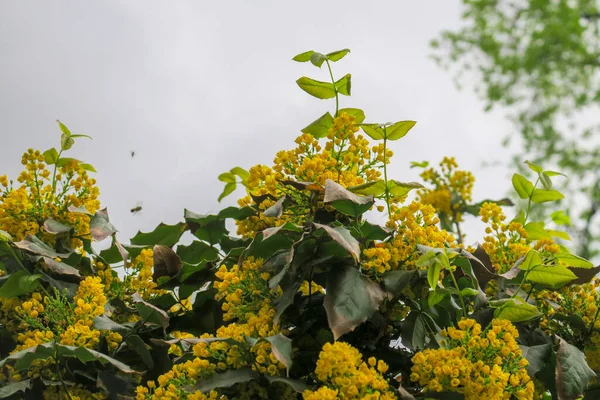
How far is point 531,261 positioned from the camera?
4.76ft

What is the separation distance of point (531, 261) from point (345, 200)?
1.46ft

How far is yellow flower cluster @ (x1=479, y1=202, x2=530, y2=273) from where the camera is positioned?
1.65 meters

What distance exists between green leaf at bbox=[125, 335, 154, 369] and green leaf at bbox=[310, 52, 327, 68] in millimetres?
801

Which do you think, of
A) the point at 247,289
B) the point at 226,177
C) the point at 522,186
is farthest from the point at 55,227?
the point at 522,186

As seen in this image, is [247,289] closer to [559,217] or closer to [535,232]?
[535,232]

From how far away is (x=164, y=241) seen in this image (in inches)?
80.0

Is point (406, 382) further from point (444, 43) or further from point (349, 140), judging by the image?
point (444, 43)

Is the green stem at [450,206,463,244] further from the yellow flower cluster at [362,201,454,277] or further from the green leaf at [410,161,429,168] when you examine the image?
the yellow flower cluster at [362,201,454,277]

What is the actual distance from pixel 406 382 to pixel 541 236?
620 millimetres

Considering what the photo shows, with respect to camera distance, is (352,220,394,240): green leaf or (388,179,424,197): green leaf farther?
(388,179,424,197): green leaf

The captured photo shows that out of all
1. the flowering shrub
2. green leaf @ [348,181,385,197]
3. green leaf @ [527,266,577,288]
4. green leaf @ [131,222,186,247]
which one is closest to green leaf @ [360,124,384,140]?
the flowering shrub

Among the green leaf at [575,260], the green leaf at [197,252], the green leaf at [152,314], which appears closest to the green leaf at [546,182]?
the green leaf at [575,260]

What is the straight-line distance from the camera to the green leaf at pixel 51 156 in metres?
1.95

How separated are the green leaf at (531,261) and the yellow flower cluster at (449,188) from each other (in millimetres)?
1770
